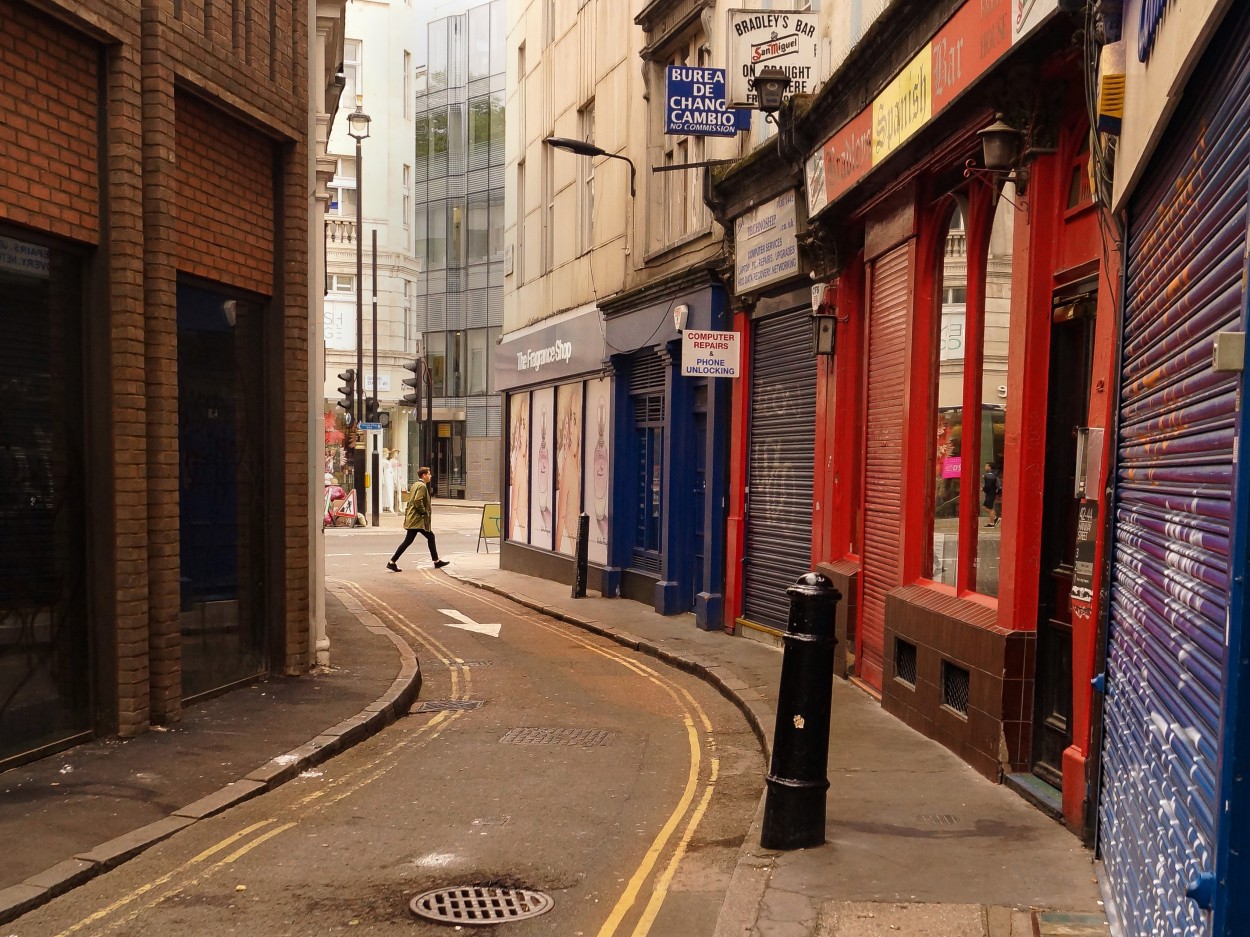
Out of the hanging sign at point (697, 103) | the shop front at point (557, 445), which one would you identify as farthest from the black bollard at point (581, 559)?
the hanging sign at point (697, 103)

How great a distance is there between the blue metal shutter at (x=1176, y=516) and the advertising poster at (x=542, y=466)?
55.3ft

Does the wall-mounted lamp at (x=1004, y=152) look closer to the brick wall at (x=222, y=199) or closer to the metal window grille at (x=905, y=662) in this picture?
the metal window grille at (x=905, y=662)

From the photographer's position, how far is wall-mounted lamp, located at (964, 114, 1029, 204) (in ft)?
24.6

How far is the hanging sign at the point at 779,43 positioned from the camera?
12227 millimetres

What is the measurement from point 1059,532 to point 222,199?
668cm

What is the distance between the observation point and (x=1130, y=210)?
575cm

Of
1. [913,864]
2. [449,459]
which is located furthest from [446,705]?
[449,459]

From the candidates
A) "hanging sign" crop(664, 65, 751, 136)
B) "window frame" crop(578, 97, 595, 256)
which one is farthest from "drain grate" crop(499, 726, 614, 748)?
"window frame" crop(578, 97, 595, 256)

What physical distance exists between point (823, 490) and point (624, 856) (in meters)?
6.30

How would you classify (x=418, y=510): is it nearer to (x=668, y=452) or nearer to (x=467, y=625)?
(x=467, y=625)

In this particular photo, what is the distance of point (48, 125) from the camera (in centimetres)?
795

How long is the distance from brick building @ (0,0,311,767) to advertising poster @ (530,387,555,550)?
11.1 meters

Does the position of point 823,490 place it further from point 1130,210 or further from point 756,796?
point 1130,210

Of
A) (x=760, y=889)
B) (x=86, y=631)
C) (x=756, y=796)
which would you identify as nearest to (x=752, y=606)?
(x=756, y=796)
